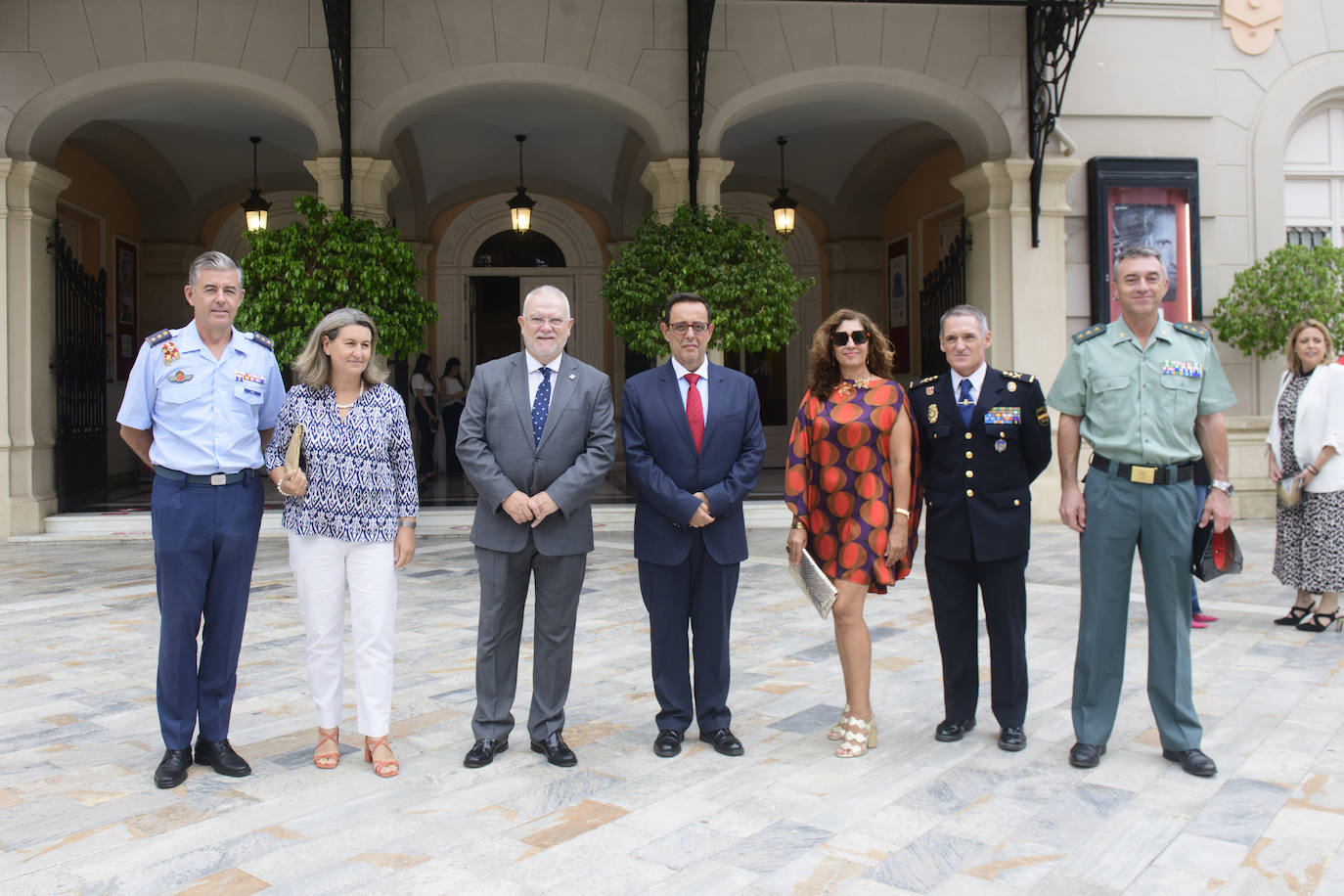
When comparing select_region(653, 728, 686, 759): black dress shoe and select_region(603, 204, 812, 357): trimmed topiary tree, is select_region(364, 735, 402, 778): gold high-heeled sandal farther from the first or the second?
select_region(603, 204, 812, 357): trimmed topiary tree

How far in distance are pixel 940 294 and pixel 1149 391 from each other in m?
7.94

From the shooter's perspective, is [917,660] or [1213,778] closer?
[1213,778]

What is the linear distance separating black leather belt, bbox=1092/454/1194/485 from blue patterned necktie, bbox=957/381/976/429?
489mm

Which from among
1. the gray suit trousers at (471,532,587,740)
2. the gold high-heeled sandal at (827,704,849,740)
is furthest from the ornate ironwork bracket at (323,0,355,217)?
the gold high-heeled sandal at (827,704,849,740)

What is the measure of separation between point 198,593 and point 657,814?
1722 mm

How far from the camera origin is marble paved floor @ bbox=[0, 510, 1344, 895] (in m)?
2.87

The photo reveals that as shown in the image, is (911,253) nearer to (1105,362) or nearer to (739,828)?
(1105,362)

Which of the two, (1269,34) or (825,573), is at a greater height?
(1269,34)

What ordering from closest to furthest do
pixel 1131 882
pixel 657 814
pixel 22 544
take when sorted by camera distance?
pixel 1131 882 → pixel 657 814 → pixel 22 544

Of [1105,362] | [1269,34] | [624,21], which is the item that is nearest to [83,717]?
[1105,362]

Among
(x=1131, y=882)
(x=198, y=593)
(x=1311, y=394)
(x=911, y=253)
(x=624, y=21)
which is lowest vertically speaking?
(x=1131, y=882)

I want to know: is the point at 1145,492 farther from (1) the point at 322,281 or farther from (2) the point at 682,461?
(1) the point at 322,281

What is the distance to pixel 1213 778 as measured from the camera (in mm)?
3572

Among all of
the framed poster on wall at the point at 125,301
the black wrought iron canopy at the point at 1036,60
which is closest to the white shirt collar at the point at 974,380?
the black wrought iron canopy at the point at 1036,60
